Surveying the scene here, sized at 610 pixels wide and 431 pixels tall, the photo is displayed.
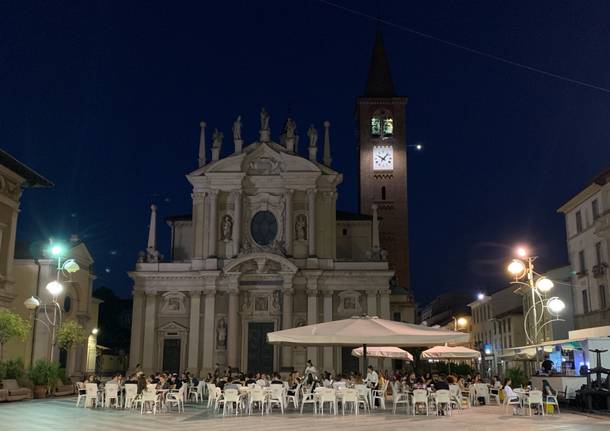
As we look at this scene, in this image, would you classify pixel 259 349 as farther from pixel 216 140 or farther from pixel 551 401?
pixel 551 401

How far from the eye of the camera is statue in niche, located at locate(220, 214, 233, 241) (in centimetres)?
3706

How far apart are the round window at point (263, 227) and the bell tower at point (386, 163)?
614 inches

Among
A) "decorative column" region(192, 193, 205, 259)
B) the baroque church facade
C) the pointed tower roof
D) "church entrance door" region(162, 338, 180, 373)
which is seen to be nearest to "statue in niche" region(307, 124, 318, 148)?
the baroque church facade

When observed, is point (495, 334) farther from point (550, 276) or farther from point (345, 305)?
point (345, 305)

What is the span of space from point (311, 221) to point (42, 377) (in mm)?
16993

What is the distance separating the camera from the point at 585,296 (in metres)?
38.0

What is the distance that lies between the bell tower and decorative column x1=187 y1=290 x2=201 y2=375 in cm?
1864

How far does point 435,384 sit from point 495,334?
1617 inches

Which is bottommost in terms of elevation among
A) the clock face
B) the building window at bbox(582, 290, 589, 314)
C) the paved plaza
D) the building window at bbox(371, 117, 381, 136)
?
the paved plaza

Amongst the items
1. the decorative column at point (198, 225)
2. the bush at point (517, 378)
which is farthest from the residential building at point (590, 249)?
the decorative column at point (198, 225)

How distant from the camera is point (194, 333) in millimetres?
35469

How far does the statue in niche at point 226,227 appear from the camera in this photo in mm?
37062

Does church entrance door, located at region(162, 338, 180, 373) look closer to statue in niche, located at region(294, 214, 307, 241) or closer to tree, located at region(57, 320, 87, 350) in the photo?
tree, located at region(57, 320, 87, 350)

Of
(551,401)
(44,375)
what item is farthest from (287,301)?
(551,401)
